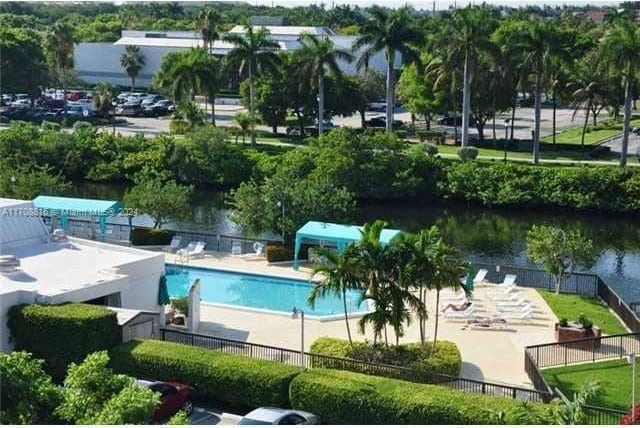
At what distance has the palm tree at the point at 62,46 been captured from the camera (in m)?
97.0

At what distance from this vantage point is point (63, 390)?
19.6 m

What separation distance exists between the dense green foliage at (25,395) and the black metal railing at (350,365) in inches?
325

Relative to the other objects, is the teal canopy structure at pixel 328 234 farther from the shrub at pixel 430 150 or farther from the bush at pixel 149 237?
the shrub at pixel 430 150

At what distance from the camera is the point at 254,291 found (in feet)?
121

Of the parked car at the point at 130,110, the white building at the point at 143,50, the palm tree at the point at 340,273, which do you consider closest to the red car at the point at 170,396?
the palm tree at the point at 340,273

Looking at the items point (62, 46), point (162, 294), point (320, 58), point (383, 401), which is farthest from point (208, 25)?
point (383, 401)

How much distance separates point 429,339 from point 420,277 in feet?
14.1

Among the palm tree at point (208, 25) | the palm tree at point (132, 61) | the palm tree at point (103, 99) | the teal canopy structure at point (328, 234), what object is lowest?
the teal canopy structure at point (328, 234)

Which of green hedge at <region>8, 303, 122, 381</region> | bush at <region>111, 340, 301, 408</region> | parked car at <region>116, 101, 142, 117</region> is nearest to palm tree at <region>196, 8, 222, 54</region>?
parked car at <region>116, 101, 142, 117</region>

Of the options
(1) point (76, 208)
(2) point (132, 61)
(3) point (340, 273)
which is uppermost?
(2) point (132, 61)

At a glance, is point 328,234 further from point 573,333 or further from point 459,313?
point 573,333

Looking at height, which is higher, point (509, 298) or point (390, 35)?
point (390, 35)

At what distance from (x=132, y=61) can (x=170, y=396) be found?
8879 cm

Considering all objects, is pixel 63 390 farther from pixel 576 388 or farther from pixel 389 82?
pixel 389 82
